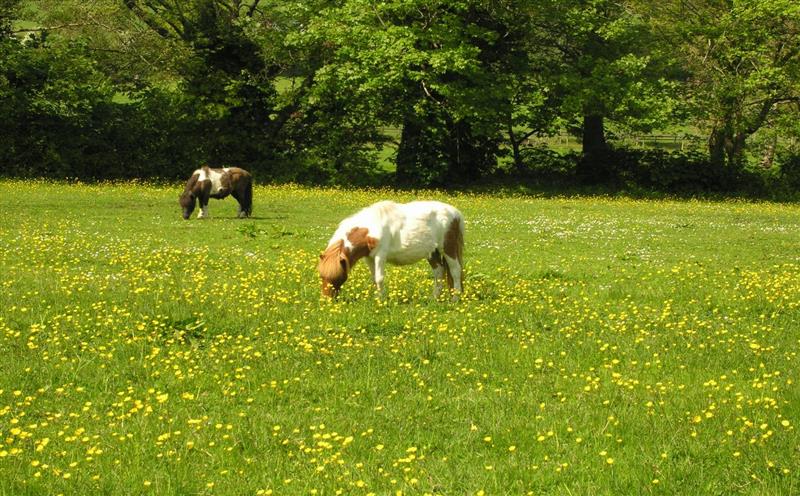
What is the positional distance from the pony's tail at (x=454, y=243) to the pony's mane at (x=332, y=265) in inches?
73.1

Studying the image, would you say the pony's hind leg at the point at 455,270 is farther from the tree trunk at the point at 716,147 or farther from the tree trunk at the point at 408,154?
the tree trunk at the point at 716,147

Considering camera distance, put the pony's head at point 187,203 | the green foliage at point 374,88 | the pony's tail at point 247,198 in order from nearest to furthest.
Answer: the pony's head at point 187,203
the pony's tail at point 247,198
the green foliage at point 374,88

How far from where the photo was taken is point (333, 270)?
13.5 m

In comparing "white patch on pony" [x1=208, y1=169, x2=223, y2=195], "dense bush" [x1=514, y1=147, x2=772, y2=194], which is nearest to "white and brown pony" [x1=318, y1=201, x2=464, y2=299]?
"white patch on pony" [x1=208, y1=169, x2=223, y2=195]

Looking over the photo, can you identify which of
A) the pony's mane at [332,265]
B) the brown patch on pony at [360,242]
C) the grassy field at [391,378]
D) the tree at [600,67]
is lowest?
the grassy field at [391,378]

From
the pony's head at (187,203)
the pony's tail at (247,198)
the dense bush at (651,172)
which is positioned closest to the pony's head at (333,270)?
the pony's head at (187,203)

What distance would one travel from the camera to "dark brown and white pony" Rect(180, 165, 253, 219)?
28.7m

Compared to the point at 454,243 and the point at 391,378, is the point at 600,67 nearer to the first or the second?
the point at 454,243

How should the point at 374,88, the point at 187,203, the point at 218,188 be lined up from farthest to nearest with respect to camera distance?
the point at 374,88
the point at 218,188
the point at 187,203

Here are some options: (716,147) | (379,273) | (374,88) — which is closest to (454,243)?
(379,273)

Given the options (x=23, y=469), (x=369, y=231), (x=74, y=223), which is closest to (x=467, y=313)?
(x=369, y=231)

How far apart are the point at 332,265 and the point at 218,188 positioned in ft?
54.8

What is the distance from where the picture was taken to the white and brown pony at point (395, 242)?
13695mm

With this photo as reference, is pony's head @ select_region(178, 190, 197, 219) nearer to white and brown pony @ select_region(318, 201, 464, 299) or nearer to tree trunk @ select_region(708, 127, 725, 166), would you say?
white and brown pony @ select_region(318, 201, 464, 299)
